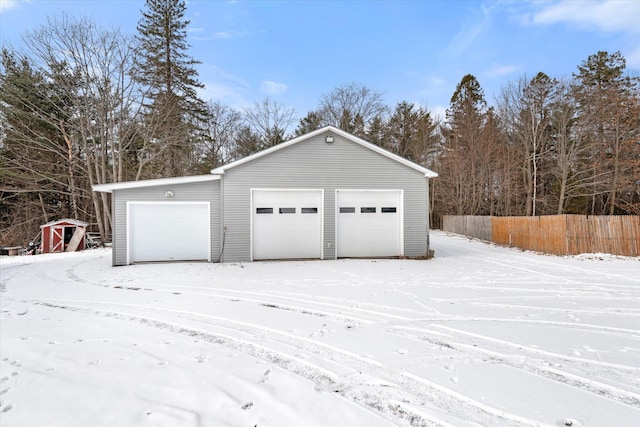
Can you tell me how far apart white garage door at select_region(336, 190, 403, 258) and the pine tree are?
465 inches

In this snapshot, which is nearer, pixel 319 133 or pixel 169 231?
pixel 169 231

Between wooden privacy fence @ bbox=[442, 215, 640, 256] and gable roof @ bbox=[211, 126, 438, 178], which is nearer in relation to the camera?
gable roof @ bbox=[211, 126, 438, 178]

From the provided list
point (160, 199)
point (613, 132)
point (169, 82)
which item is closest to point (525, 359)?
point (160, 199)

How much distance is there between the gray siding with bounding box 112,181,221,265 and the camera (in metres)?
9.38

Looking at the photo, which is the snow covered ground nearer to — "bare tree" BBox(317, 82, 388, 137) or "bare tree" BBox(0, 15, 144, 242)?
"bare tree" BBox(0, 15, 144, 242)

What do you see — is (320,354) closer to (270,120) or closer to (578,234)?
(578,234)

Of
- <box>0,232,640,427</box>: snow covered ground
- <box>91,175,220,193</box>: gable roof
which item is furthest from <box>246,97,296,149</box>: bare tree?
<box>0,232,640,427</box>: snow covered ground

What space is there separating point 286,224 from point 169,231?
370 cm

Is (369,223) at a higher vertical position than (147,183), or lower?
lower

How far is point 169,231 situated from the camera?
32.2 ft

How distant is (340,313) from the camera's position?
467 centimetres

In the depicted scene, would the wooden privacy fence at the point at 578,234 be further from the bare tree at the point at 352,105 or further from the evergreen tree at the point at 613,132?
the bare tree at the point at 352,105

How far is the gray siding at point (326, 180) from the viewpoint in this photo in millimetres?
9992

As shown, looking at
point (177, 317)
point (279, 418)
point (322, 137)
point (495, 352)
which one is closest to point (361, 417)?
point (279, 418)
